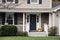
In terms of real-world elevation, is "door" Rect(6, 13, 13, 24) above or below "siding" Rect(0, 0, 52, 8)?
below

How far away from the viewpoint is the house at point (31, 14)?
1271 inches

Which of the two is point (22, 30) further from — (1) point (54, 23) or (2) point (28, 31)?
(1) point (54, 23)

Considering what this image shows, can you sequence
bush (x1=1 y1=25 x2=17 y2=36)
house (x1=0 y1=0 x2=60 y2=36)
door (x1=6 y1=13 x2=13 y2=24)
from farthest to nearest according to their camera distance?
door (x1=6 y1=13 x2=13 y2=24)
house (x1=0 y1=0 x2=60 y2=36)
bush (x1=1 y1=25 x2=17 y2=36)

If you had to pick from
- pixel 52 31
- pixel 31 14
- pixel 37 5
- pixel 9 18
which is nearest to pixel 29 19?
pixel 31 14

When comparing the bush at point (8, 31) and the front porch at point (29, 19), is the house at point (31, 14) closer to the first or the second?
the front porch at point (29, 19)

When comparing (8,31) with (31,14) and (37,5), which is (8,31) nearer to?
(31,14)

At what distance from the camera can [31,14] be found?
34.3 meters

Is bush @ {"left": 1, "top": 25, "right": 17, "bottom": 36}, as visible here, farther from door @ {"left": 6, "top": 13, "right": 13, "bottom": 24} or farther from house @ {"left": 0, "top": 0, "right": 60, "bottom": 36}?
door @ {"left": 6, "top": 13, "right": 13, "bottom": 24}

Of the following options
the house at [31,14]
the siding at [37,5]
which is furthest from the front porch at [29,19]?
the siding at [37,5]

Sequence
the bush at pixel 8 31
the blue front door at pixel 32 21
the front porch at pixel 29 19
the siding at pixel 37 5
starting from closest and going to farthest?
the bush at pixel 8 31
the siding at pixel 37 5
the front porch at pixel 29 19
the blue front door at pixel 32 21

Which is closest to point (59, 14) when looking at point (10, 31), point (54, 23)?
point (54, 23)

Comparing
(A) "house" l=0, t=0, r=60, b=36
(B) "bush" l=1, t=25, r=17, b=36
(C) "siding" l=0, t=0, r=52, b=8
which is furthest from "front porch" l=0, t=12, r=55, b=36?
(B) "bush" l=1, t=25, r=17, b=36

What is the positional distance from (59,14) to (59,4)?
177cm

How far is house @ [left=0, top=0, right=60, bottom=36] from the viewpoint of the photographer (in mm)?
32281
